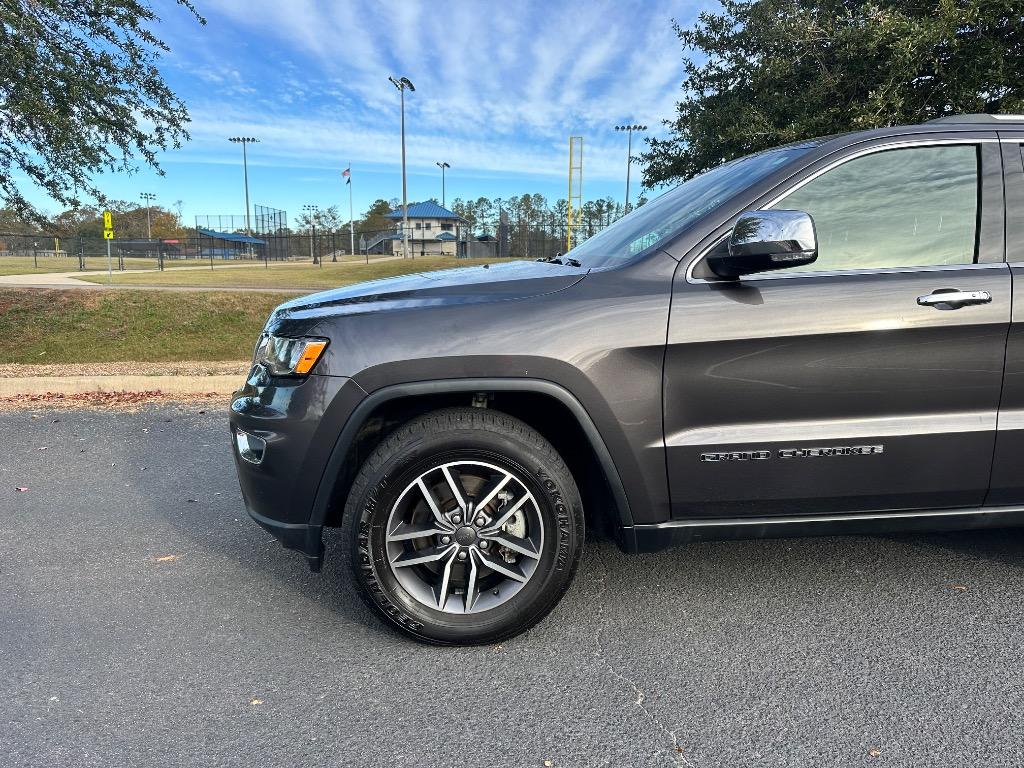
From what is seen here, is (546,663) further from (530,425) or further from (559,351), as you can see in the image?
(559,351)

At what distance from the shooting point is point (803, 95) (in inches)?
392

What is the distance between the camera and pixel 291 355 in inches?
101

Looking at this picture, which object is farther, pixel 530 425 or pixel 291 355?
pixel 530 425

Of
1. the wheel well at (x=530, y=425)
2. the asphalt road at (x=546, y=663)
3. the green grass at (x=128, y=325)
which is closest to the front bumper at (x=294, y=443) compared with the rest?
the wheel well at (x=530, y=425)

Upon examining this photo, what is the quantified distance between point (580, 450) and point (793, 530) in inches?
33.6

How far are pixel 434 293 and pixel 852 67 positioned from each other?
382 inches

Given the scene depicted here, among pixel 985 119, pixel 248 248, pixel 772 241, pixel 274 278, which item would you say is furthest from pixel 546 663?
pixel 248 248

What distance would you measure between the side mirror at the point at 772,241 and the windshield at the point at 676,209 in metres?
0.30

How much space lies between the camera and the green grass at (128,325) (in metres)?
11.2

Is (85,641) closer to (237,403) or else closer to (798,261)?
(237,403)

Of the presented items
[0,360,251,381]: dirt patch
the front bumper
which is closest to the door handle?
the front bumper

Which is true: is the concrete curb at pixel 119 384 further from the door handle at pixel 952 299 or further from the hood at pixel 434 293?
the door handle at pixel 952 299

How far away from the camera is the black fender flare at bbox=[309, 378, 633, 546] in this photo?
2438 mm

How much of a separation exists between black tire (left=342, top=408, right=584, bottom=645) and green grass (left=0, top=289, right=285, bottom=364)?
29.4 feet
